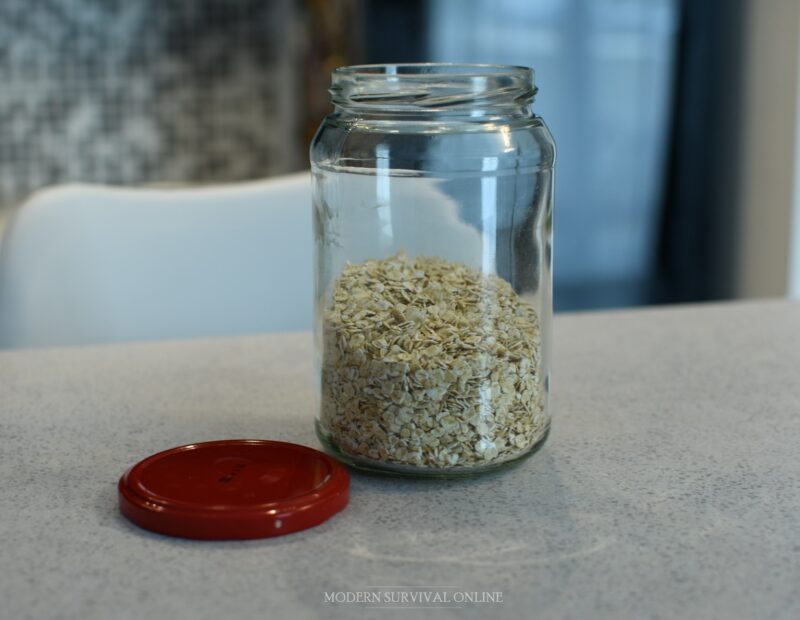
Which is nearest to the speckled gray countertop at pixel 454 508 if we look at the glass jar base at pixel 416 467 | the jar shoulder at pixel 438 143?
the glass jar base at pixel 416 467

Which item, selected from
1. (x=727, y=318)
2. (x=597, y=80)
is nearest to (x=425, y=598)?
(x=727, y=318)

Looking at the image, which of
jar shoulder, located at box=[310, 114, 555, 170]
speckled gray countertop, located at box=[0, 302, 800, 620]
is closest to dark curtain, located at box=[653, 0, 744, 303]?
speckled gray countertop, located at box=[0, 302, 800, 620]

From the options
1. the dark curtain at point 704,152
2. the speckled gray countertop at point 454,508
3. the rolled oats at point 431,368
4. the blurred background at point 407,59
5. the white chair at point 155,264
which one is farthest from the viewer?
the blurred background at point 407,59

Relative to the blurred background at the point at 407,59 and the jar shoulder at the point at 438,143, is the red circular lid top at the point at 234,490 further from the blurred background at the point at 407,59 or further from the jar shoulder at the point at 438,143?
the blurred background at the point at 407,59

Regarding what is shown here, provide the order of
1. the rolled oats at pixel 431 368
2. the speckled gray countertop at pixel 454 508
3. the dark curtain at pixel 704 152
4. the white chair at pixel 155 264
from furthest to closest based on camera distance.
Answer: the dark curtain at pixel 704 152, the white chair at pixel 155 264, the rolled oats at pixel 431 368, the speckled gray countertop at pixel 454 508

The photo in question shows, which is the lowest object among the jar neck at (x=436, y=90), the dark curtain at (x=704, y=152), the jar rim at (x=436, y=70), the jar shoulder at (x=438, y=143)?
the dark curtain at (x=704, y=152)

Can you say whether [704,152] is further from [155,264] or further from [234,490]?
[234,490]

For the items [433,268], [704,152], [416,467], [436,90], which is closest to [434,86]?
[436,90]
